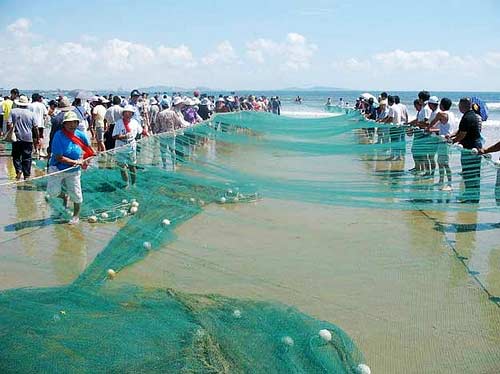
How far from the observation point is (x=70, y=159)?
6145 mm

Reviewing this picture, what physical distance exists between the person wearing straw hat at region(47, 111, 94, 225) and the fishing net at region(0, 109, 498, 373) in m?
0.15

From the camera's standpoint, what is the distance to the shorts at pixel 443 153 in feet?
21.8

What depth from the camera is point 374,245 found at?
5.41 m

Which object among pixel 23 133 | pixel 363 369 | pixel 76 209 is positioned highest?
pixel 23 133

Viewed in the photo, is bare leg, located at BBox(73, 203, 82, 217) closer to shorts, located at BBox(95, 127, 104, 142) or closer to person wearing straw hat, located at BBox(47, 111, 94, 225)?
person wearing straw hat, located at BBox(47, 111, 94, 225)

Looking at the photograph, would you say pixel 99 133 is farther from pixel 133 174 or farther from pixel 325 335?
pixel 325 335

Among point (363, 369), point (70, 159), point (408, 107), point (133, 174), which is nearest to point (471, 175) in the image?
point (363, 369)

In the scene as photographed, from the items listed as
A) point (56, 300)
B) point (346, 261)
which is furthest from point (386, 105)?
point (56, 300)

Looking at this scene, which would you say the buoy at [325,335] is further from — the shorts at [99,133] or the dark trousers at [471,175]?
the shorts at [99,133]

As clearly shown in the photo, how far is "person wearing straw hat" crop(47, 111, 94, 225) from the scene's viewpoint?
225 inches

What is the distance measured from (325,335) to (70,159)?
4.06m

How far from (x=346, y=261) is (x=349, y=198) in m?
0.87

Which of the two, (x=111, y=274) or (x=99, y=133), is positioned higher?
(x=99, y=133)

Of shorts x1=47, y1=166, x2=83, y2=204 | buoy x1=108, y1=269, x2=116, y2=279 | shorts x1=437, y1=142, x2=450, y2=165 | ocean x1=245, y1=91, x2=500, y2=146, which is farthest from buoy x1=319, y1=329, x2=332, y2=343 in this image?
ocean x1=245, y1=91, x2=500, y2=146
